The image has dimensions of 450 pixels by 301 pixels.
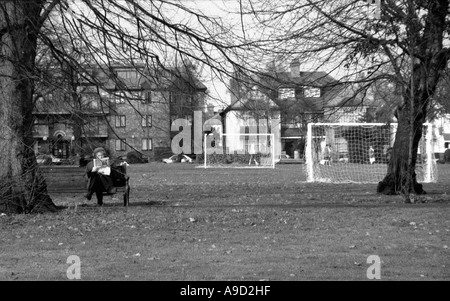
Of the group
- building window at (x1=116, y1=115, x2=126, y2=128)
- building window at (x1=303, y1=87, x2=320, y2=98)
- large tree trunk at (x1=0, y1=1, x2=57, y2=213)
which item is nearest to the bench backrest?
large tree trunk at (x1=0, y1=1, x2=57, y2=213)

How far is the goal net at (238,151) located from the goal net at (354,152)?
12663 millimetres

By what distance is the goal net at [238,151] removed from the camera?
5368cm

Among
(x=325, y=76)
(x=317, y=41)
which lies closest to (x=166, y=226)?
(x=317, y=41)

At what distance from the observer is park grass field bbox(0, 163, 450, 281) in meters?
7.51

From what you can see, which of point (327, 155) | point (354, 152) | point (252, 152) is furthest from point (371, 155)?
point (252, 152)

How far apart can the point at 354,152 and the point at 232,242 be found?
27108 millimetres

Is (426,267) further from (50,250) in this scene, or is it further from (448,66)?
(448,66)

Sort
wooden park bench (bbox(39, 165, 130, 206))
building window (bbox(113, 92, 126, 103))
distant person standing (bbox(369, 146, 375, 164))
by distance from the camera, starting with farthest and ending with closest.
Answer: distant person standing (bbox(369, 146, 375, 164)), wooden park bench (bbox(39, 165, 130, 206)), building window (bbox(113, 92, 126, 103))

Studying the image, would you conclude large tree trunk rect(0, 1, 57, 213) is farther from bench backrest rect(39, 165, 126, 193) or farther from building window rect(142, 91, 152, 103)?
building window rect(142, 91, 152, 103)

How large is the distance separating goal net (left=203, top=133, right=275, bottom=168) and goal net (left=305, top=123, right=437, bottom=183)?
12663 mm

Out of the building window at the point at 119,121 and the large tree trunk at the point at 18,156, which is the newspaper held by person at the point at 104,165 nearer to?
the large tree trunk at the point at 18,156

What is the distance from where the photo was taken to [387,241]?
9.44 meters

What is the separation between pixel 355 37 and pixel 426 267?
927 centimetres

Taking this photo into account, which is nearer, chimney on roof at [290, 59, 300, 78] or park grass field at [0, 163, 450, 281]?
park grass field at [0, 163, 450, 281]
